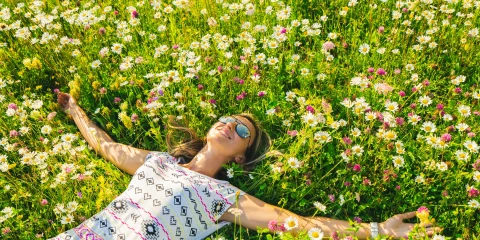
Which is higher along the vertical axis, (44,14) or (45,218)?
(44,14)

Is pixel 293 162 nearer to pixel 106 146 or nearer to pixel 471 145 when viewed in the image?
pixel 471 145

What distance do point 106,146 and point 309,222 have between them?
1487mm

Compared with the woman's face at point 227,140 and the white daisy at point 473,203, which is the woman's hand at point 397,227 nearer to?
the white daisy at point 473,203

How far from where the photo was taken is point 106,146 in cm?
337

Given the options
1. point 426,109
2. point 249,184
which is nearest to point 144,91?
point 249,184

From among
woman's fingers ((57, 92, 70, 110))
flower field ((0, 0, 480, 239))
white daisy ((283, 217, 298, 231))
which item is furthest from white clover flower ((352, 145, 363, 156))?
woman's fingers ((57, 92, 70, 110))

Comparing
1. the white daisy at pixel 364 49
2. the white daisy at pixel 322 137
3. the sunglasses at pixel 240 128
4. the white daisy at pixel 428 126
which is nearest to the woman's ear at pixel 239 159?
the sunglasses at pixel 240 128

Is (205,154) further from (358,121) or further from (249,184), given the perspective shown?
(358,121)

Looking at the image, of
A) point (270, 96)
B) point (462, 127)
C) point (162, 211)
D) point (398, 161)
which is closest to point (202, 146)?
point (270, 96)

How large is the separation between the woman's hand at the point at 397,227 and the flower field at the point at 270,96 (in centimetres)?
18

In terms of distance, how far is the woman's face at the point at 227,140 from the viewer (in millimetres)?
3082

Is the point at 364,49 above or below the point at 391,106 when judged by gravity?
above

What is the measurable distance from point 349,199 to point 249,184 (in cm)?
64

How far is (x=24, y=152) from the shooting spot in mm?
3359
